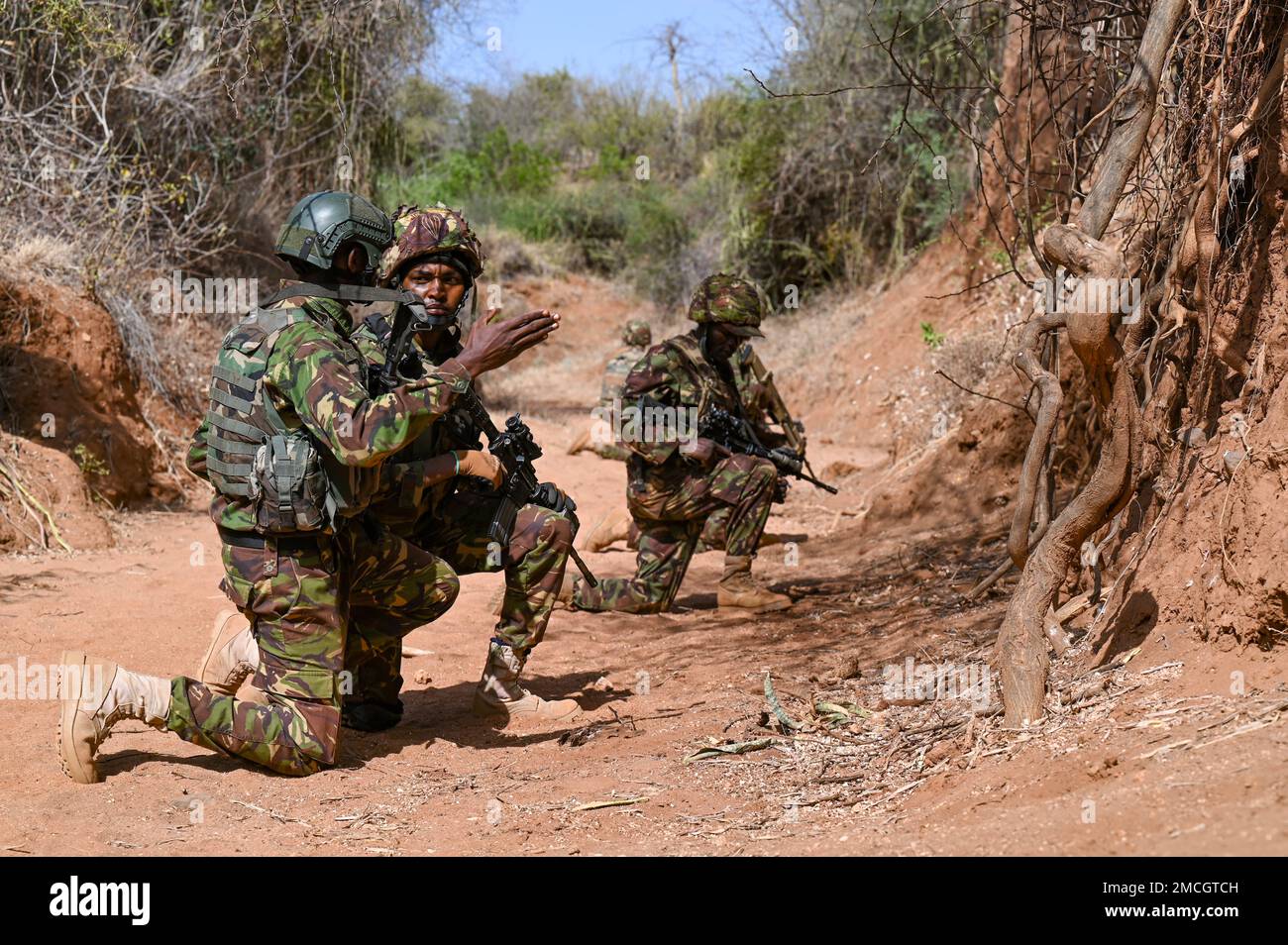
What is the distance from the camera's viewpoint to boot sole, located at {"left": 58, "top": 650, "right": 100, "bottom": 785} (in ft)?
12.6

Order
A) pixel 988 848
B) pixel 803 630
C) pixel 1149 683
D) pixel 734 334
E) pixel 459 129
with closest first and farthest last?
pixel 988 848
pixel 1149 683
pixel 803 630
pixel 734 334
pixel 459 129

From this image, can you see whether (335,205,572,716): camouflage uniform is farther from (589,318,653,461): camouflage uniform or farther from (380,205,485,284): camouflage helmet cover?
(589,318,653,461): camouflage uniform

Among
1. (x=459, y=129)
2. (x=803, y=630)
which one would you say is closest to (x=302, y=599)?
(x=803, y=630)

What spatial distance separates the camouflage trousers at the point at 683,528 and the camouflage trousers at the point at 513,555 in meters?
1.98

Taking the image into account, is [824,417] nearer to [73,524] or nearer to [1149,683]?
[73,524]

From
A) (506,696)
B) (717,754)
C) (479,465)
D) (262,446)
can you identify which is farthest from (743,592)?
(262,446)

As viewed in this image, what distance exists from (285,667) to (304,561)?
348 mm

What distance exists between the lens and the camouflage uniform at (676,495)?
6902 millimetres

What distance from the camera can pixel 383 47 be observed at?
13.5 m

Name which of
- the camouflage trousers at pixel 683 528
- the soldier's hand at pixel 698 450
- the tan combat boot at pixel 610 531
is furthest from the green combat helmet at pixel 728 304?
the tan combat boot at pixel 610 531

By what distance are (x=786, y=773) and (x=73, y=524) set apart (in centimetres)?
551

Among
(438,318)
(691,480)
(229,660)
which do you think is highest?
(438,318)

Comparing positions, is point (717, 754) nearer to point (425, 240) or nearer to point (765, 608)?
point (425, 240)

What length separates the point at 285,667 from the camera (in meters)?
4.16
